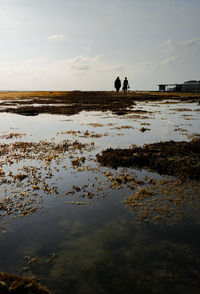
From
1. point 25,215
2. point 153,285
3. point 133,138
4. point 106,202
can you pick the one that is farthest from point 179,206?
point 133,138

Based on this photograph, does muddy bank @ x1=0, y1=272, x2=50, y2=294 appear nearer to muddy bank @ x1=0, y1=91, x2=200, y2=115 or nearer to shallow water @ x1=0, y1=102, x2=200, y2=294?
shallow water @ x1=0, y1=102, x2=200, y2=294

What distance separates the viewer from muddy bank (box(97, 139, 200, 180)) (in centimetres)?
829

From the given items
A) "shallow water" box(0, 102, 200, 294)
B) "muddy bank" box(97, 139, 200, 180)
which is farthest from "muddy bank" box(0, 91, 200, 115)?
"shallow water" box(0, 102, 200, 294)

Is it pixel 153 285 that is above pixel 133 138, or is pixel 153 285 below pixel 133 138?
below

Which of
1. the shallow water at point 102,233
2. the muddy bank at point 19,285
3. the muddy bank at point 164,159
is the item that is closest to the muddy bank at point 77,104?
the muddy bank at point 164,159

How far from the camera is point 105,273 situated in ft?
12.6

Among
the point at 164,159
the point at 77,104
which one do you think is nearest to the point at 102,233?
the point at 164,159

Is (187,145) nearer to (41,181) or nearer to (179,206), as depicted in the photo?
(179,206)

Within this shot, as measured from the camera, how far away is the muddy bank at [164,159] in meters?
8.29

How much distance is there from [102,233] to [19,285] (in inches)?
82.4

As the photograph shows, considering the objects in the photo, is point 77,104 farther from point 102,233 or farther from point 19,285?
point 19,285

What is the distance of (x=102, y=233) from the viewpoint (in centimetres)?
495

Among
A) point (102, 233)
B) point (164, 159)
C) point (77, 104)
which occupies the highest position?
point (77, 104)

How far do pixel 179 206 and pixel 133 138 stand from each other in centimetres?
866
